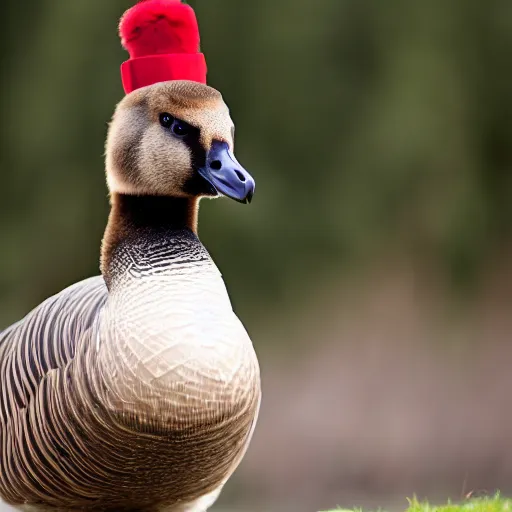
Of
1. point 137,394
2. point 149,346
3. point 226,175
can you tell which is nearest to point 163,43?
point 226,175

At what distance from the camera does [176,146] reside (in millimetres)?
2713

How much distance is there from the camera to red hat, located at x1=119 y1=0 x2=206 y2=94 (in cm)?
282

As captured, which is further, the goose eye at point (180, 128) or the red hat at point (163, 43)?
the red hat at point (163, 43)

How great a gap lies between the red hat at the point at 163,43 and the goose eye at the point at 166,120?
0.14 metres

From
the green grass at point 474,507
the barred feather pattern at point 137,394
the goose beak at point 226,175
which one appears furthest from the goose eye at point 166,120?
the green grass at point 474,507

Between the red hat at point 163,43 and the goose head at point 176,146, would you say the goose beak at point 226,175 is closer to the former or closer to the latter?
the goose head at point 176,146

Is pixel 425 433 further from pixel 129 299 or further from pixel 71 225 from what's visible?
pixel 129 299

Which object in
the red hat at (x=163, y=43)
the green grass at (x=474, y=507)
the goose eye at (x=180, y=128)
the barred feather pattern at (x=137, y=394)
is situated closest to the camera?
the barred feather pattern at (x=137, y=394)

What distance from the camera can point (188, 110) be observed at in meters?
2.68

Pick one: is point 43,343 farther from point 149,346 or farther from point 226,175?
point 226,175

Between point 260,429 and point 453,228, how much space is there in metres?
1.90

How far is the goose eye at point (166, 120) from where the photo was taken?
2.72 m

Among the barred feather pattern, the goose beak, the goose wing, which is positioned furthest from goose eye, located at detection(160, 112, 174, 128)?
the goose wing

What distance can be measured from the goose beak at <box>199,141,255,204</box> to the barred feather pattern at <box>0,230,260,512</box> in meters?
0.21
